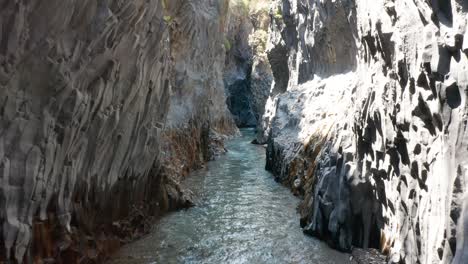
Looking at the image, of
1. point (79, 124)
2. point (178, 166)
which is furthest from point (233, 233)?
point (178, 166)

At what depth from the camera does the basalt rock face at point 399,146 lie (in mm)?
6168

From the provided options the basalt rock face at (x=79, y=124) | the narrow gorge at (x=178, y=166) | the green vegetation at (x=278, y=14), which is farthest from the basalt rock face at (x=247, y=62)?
the basalt rock face at (x=79, y=124)

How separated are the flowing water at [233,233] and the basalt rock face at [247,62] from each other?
35.0 m

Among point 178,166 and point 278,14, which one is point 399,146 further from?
point 278,14

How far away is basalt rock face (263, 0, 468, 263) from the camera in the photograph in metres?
6.17

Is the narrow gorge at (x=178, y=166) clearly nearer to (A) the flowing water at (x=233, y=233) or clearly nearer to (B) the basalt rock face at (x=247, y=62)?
(A) the flowing water at (x=233, y=233)

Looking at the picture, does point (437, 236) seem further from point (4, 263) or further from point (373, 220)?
point (4, 263)

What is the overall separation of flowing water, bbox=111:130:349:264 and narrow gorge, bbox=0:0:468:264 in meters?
0.08

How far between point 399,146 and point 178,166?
1371 centimetres

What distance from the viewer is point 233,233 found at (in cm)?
1387

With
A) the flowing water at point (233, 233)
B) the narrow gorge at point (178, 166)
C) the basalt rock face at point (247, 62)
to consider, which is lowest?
the flowing water at point (233, 233)

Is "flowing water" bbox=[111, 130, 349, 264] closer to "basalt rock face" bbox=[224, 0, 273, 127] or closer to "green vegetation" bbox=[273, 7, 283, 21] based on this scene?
"green vegetation" bbox=[273, 7, 283, 21]

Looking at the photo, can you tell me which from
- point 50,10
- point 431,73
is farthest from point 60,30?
point 431,73

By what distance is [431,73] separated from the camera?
23.2ft
